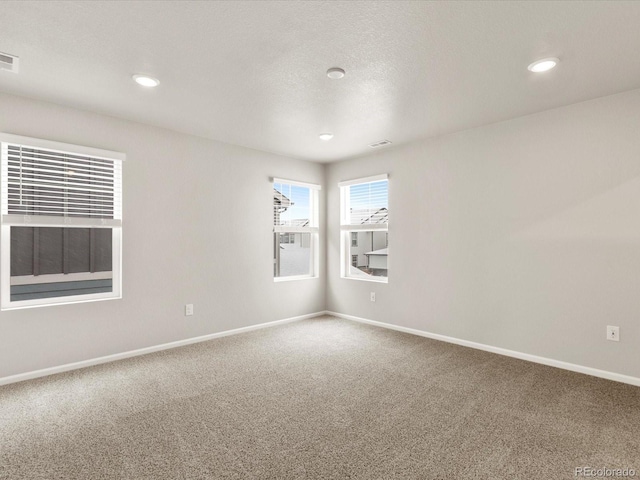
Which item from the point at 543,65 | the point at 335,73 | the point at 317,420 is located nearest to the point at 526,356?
the point at 317,420

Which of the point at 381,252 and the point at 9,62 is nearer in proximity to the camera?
the point at 9,62

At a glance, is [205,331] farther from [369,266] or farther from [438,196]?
[438,196]

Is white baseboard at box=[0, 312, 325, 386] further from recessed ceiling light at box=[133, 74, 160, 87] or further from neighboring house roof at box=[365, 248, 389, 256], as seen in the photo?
recessed ceiling light at box=[133, 74, 160, 87]

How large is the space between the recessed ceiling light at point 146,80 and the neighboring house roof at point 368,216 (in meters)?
3.12

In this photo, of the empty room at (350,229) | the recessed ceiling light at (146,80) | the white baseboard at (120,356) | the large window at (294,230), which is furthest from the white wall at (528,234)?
the recessed ceiling light at (146,80)

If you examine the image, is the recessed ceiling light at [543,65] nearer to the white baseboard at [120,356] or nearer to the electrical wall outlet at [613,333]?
the electrical wall outlet at [613,333]

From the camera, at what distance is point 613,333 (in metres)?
2.89

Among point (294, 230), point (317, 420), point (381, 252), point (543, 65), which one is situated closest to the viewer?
point (317, 420)

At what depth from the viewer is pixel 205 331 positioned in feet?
13.5

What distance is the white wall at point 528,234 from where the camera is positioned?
287 centimetres

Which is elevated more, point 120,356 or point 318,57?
point 318,57

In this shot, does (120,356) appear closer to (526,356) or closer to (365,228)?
(365,228)

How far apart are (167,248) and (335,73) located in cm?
261

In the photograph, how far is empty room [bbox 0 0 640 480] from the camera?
1906 millimetres
